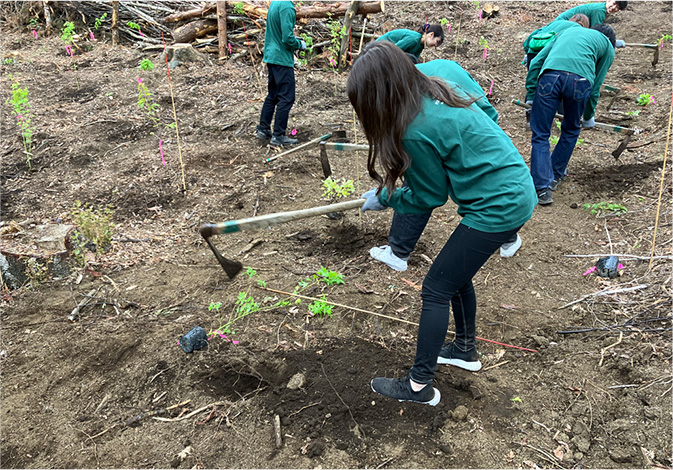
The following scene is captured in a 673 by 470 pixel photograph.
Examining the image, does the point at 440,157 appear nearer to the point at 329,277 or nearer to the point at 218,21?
the point at 329,277

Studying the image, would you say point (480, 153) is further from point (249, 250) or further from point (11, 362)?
point (11, 362)

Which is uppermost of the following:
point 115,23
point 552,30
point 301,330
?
point 552,30

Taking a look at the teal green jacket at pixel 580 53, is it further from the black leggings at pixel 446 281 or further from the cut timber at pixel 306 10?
the cut timber at pixel 306 10

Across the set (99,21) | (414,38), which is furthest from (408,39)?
(99,21)

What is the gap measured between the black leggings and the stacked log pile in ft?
22.6

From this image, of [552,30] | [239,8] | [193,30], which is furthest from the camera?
[193,30]

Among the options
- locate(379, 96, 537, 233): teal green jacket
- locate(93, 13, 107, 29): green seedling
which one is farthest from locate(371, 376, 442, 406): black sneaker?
locate(93, 13, 107, 29): green seedling

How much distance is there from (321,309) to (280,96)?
12.0ft

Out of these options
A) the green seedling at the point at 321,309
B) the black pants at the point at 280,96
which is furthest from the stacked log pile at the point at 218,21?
the green seedling at the point at 321,309

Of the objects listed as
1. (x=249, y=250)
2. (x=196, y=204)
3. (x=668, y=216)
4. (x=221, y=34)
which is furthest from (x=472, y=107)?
(x=221, y=34)

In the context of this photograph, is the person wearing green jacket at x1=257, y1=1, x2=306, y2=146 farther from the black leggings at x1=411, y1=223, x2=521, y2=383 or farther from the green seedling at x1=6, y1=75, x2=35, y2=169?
the black leggings at x1=411, y1=223, x2=521, y2=383

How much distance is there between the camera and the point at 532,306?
3178 millimetres

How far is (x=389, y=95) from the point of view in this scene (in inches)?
69.9

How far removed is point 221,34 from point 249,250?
21.1ft
